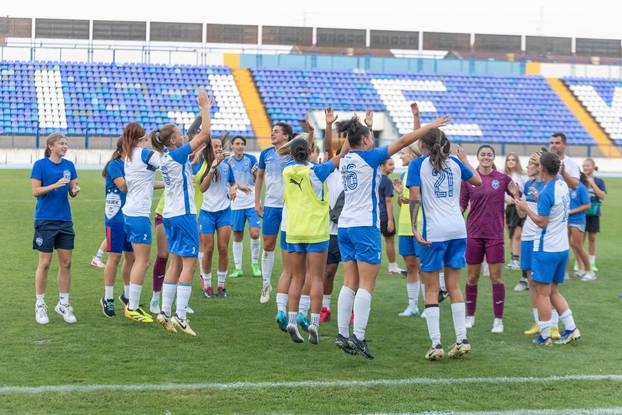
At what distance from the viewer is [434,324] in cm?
780

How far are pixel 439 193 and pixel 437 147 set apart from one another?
1.36 feet

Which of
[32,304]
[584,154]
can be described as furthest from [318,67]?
[32,304]

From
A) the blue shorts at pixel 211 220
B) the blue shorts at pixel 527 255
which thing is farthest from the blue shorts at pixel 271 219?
the blue shorts at pixel 527 255

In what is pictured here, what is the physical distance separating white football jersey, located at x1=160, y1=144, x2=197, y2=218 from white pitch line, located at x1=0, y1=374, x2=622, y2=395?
2.41 meters

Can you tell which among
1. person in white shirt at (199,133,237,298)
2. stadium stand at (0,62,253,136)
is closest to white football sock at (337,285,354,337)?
person in white shirt at (199,133,237,298)

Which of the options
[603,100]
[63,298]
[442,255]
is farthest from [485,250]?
[603,100]

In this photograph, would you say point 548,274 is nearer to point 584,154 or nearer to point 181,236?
point 181,236

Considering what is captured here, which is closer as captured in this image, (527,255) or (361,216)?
(361,216)

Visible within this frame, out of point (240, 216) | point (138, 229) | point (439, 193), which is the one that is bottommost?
point (240, 216)

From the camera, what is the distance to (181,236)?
8.80 m

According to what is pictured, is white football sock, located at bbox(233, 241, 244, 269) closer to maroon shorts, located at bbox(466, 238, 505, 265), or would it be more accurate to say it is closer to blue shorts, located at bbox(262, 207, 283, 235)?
blue shorts, located at bbox(262, 207, 283, 235)

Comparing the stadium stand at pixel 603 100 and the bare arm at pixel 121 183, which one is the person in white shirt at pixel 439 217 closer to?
the bare arm at pixel 121 183

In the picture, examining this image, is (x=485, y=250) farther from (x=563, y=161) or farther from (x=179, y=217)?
(x=179, y=217)

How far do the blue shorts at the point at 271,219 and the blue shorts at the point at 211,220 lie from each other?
1.00 m
